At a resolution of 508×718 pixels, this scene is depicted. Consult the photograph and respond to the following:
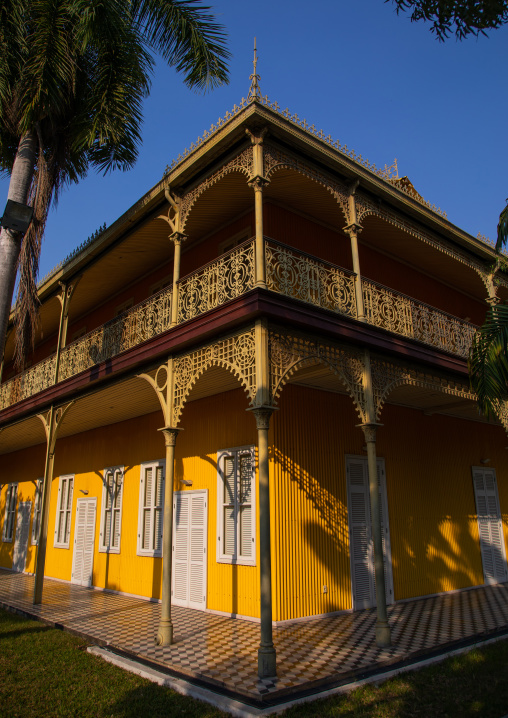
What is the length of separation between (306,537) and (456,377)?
414 centimetres

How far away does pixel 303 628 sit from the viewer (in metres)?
7.70

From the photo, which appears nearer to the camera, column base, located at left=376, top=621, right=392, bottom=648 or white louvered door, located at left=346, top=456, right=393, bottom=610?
column base, located at left=376, top=621, right=392, bottom=648

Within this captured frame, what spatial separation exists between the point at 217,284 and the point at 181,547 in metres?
5.34

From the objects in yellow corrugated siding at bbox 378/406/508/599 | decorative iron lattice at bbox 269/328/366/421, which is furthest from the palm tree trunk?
yellow corrugated siding at bbox 378/406/508/599

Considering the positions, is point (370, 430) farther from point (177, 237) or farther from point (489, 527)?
point (489, 527)

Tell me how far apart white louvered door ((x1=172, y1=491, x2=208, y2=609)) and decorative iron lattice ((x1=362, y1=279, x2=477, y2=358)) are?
455 cm

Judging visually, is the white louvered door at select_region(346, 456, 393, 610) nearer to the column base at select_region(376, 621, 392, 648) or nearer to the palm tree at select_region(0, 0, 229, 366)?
the column base at select_region(376, 621, 392, 648)

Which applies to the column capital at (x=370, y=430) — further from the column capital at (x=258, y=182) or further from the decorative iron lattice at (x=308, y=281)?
the column capital at (x=258, y=182)

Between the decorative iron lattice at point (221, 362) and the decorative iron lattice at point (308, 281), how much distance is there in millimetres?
885

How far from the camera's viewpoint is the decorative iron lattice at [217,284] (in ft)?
23.8

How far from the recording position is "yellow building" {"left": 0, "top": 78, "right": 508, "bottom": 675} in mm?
7383

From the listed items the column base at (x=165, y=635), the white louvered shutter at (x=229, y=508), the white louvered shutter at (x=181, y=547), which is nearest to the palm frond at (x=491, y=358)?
the white louvered shutter at (x=229, y=508)

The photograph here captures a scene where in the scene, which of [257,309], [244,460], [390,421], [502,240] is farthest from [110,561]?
[502,240]

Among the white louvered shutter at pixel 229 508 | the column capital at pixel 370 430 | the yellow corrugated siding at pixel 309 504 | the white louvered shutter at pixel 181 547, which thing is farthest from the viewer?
the white louvered shutter at pixel 181 547
